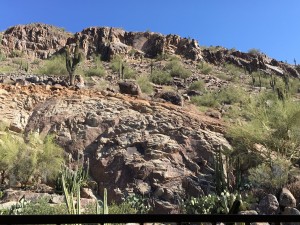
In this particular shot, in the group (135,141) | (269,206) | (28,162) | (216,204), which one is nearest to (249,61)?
(135,141)

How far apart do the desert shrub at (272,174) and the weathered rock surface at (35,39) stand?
44923 millimetres

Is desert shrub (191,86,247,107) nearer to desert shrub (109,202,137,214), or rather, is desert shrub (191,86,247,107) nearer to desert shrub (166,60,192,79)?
desert shrub (166,60,192,79)

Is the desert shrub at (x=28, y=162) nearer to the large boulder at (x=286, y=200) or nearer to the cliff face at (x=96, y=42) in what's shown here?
the large boulder at (x=286, y=200)

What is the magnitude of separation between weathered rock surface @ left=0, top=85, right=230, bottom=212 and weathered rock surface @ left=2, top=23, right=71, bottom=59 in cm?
3625

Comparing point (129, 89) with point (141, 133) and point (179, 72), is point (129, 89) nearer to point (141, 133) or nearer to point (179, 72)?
point (141, 133)

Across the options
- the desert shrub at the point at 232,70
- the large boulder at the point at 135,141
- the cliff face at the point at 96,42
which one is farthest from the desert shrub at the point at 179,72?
the large boulder at the point at 135,141

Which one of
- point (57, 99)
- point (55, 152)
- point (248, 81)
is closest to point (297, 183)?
point (55, 152)

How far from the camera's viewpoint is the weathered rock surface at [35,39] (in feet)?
181

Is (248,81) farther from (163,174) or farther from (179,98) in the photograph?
(163,174)

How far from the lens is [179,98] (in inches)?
922

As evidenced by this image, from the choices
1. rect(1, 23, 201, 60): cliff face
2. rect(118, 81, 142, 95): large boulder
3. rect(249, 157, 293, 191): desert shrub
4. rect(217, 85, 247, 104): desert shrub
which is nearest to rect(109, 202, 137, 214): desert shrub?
rect(249, 157, 293, 191): desert shrub

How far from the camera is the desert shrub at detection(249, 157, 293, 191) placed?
1386cm

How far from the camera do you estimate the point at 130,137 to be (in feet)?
58.3

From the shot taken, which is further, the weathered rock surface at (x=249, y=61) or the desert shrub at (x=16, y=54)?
the weathered rock surface at (x=249, y=61)
